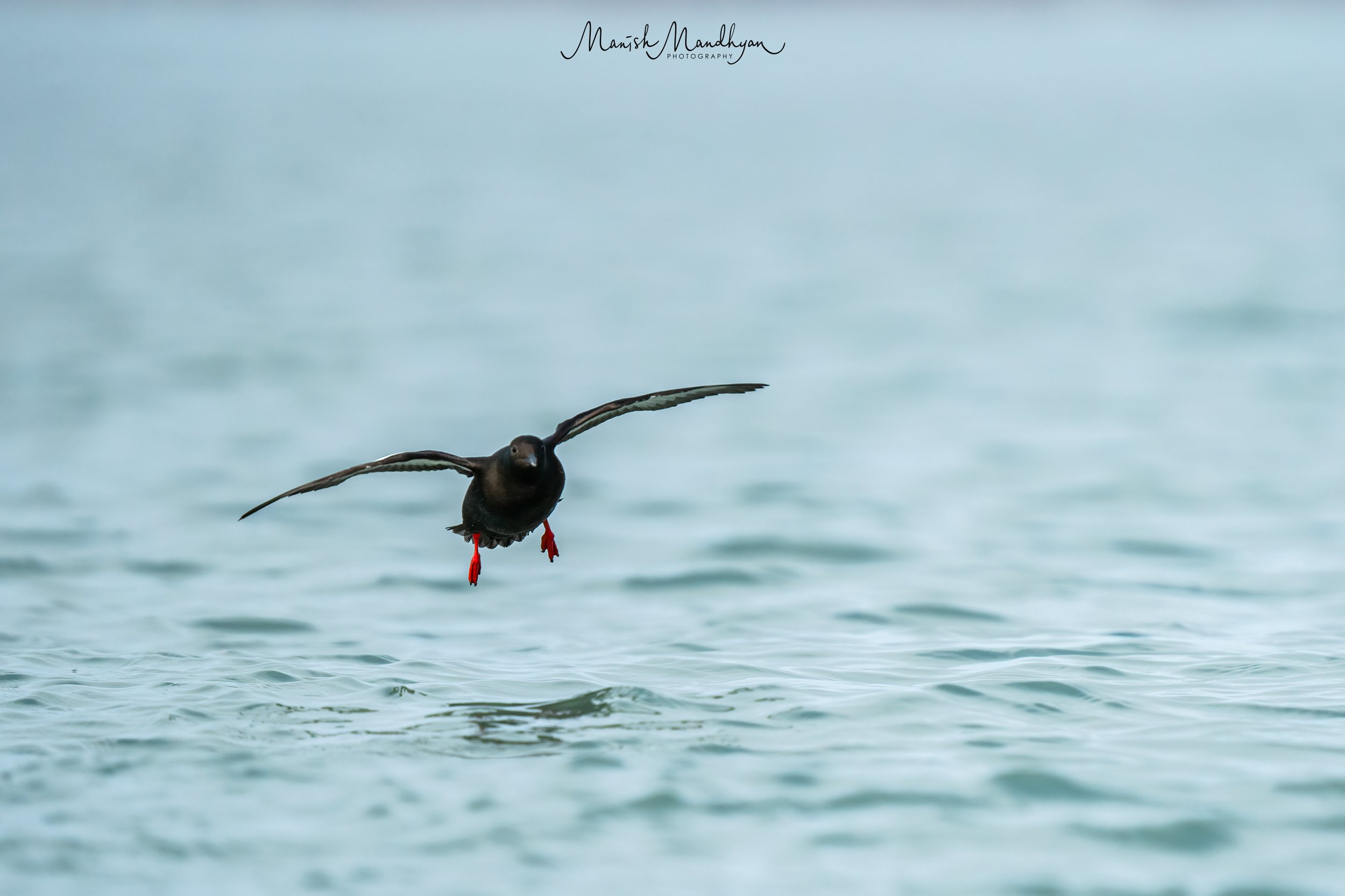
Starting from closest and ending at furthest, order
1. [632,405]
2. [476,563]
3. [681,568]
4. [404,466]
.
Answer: [404,466] → [632,405] → [476,563] → [681,568]

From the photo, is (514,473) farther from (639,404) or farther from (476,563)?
(476,563)

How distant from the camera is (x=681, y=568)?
15430 millimetres

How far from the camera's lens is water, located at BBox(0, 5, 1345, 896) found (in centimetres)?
823

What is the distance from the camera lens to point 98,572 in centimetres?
1470

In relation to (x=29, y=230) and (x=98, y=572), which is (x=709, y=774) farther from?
(x=29, y=230)

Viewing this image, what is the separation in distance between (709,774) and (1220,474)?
43.8 feet

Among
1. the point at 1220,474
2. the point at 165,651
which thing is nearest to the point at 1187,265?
the point at 1220,474

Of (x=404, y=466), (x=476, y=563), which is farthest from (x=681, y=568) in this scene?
(x=404, y=466)

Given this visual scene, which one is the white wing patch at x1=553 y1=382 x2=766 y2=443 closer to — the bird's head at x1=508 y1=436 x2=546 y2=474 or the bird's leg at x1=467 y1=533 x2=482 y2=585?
the bird's head at x1=508 y1=436 x2=546 y2=474

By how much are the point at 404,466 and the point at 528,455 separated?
3.33 ft

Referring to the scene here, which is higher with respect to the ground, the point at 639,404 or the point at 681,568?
the point at 639,404

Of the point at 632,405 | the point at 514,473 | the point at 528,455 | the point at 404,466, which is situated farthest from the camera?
the point at 632,405

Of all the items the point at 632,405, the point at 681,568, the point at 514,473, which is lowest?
the point at 681,568

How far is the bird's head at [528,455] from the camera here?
9.02 metres
